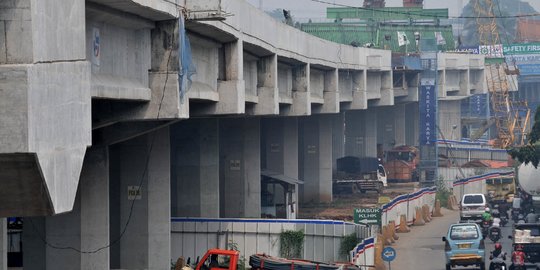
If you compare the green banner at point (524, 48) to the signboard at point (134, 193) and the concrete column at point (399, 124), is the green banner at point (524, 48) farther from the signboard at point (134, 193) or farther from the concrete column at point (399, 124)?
the signboard at point (134, 193)

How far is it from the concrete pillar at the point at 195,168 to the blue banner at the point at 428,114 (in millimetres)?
44236

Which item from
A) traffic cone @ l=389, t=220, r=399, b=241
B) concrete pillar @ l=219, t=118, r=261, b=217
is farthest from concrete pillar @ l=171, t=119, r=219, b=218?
traffic cone @ l=389, t=220, r=399, b=241

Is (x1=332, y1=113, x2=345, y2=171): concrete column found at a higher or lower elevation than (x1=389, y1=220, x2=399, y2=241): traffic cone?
higher

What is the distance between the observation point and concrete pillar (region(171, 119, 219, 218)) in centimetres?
5066

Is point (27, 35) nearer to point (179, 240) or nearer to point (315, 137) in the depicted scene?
point (179, 240)

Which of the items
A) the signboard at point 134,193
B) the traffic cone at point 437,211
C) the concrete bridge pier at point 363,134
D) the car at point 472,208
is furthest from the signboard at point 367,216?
the concrete bridge pier at point 363,134

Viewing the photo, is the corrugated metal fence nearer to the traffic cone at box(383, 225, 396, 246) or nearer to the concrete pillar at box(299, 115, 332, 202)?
the traffic cone at box(383, 225, 396, 246)

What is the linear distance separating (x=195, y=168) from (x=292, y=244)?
802 cm

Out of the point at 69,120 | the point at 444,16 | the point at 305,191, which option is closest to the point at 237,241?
the point at 69,120

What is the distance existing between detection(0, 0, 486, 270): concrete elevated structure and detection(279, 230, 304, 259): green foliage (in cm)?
451

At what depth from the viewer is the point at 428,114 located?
3740 inches

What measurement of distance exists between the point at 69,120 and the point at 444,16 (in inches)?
4851

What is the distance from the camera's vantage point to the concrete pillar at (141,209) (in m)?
39.4

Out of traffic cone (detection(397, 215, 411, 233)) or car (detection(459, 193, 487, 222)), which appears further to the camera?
traffic cone (detection(397, 215, 411, 233))
